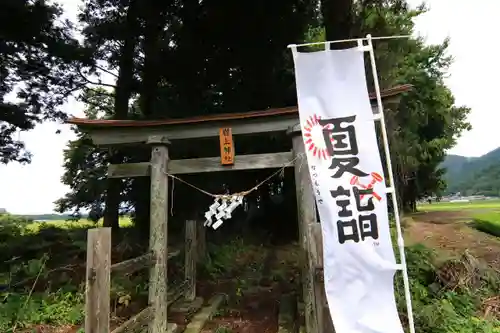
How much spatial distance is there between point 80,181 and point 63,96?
2.54 m

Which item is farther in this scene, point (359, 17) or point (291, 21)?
point (291, 21)

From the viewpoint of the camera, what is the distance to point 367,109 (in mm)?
3160

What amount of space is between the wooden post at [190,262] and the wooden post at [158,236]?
4.47ft

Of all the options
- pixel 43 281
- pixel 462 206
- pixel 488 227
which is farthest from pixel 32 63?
pixel 462 206

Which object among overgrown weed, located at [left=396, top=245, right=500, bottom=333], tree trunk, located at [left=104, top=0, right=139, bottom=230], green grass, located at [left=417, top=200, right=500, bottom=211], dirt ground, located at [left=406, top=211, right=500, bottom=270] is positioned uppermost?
tree trunk, located at [left=104, top=0, right=139, bottom=230]

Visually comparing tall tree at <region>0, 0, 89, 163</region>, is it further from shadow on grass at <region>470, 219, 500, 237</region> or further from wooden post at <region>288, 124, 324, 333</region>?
shadow on grass at <region>470, 219, 500, 237</region>

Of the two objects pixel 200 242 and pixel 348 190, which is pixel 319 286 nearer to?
pixel 348 190

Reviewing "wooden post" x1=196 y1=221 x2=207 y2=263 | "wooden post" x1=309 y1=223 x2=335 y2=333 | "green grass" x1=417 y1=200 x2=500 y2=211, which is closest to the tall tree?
"wooden post" x1=196 y1=221 x2=207 y2=263

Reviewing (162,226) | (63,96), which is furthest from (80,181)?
(162,226)

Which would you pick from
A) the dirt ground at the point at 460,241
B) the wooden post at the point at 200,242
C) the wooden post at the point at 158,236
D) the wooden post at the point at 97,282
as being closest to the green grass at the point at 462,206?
the dirt ground at the point at 460,241

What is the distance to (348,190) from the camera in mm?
3025

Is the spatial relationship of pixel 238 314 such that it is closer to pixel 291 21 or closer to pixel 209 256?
pixel 209 256

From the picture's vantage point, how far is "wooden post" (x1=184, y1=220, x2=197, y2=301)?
18.7ft

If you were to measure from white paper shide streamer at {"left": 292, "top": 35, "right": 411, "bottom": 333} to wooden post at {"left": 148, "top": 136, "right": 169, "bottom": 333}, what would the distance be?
2.00 m
